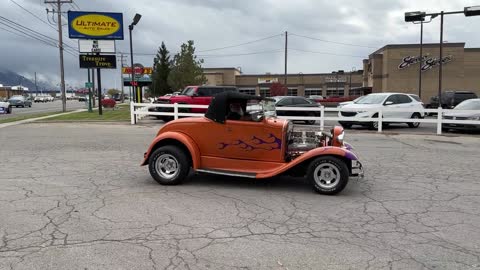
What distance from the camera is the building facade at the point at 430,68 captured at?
57.8 metres

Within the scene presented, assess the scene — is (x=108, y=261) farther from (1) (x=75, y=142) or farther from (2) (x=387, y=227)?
(1) (x=75, y=142)

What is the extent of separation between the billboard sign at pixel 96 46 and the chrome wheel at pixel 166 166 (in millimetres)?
20766

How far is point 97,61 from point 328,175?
2244 cm

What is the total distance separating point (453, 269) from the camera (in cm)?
395

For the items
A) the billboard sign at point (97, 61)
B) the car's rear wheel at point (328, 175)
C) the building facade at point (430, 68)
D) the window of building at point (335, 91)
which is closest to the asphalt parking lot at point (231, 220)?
the car's rear wheel at point (328, 175)

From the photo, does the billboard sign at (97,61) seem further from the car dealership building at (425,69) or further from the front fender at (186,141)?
the car dealership building at (425,69)

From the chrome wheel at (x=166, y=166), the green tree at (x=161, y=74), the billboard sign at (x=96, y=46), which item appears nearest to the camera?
the chrome wheel at (x=166, y=166)

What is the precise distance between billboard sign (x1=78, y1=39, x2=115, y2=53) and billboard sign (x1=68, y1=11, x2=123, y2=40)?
252 millimetres

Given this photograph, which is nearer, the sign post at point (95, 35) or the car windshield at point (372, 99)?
the car windshield at point (372, 99)

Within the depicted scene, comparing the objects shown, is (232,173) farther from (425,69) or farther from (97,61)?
(425,69)

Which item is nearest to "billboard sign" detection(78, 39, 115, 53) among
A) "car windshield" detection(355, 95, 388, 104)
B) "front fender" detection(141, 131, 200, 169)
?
"car windshield" detection(355, 95, 388, 104)

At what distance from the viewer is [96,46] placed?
26.1 meters

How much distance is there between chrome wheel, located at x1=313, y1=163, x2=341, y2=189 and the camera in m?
6.60

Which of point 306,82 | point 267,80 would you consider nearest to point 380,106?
point 306,82
